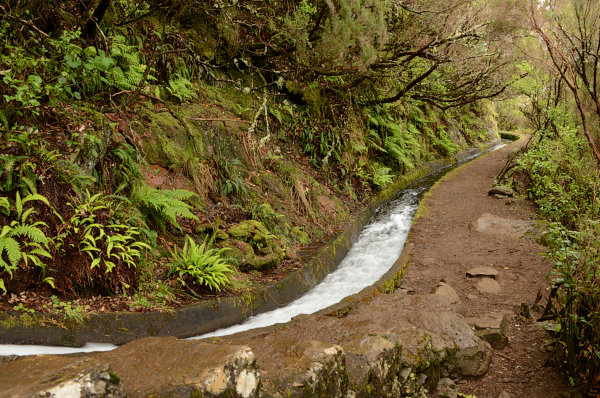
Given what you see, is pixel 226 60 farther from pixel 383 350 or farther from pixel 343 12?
pixel 383 350

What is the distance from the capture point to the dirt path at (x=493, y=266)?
4.13 m

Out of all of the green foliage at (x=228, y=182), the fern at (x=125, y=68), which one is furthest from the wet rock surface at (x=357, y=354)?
the fern at (x=125, y=68)

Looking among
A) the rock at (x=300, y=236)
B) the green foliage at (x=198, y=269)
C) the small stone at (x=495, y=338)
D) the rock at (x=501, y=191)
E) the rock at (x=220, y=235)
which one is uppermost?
the rock at (x=220, y=235)

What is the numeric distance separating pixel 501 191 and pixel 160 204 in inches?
423

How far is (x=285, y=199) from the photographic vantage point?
8539mm

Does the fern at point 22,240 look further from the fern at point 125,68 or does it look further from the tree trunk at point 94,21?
the tree trunk at point 94,21

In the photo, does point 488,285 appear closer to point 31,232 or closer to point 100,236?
point 100,236

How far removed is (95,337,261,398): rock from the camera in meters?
2.12

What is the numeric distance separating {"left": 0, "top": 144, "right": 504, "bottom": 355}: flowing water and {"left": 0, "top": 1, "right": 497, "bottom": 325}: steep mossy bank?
0.38 metres

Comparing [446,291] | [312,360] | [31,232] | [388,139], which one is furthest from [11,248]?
[388,139]

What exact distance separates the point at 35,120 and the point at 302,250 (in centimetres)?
500

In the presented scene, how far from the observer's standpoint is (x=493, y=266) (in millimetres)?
7059

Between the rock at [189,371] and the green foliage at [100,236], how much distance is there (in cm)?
196

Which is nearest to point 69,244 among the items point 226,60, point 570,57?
point 226,60
